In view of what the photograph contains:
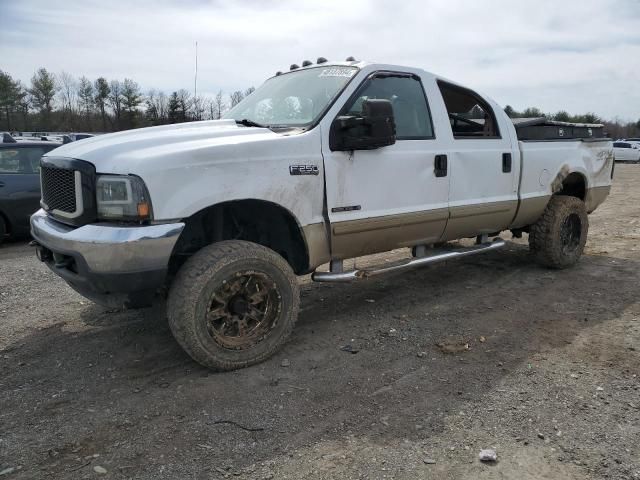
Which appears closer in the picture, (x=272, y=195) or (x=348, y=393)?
(x=348, y=393)

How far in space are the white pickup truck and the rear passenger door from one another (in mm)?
18

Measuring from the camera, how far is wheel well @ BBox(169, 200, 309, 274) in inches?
140

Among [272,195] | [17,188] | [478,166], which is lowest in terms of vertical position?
[17,188]

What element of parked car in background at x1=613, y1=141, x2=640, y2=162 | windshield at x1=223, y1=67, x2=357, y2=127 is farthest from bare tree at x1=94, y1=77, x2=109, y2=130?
windshield at x1=223, y1=67, x2=357, y2=127

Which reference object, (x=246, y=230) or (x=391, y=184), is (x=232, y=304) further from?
(x=391, y=184)

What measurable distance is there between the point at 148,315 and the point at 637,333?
13.1 ft

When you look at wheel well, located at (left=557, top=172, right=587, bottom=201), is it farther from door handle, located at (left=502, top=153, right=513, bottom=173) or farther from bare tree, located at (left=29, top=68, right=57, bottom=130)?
bare tree, located at (left=29, top=68, right=57, bottom=130)

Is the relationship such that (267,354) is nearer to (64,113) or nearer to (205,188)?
(205,188)

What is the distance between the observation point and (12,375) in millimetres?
3463

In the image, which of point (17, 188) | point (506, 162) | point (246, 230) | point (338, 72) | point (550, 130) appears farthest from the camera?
point (17, 188)

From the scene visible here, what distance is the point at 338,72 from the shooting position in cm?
421

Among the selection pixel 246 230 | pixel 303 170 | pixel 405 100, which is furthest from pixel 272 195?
pixel 405 100

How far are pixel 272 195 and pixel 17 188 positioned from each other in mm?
6210

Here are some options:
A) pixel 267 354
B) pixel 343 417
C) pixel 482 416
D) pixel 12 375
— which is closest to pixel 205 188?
pixel 267 354
